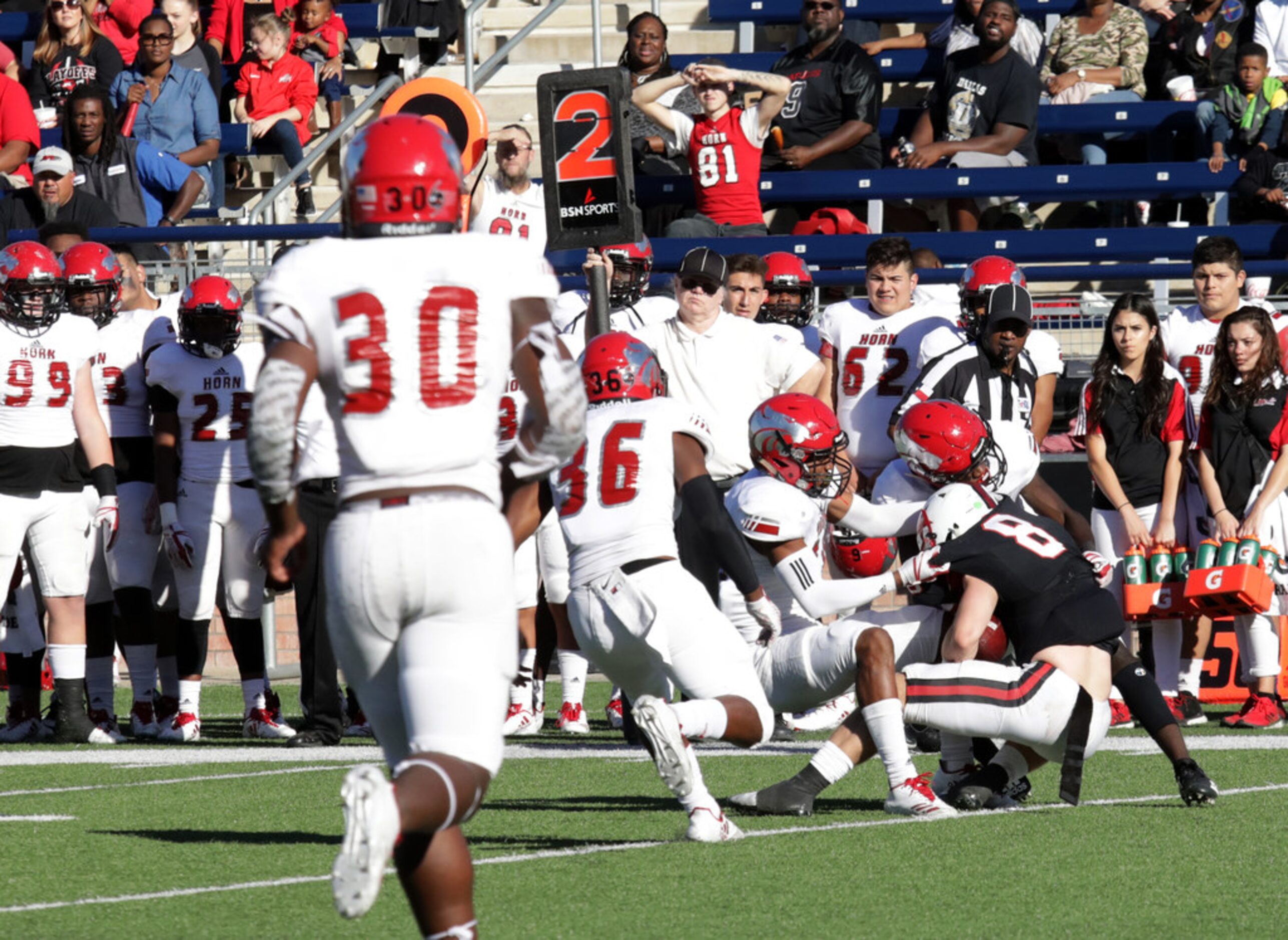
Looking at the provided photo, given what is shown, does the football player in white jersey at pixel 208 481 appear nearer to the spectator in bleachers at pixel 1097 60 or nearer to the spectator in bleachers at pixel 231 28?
the spectator in bleachers at pixel 231 28

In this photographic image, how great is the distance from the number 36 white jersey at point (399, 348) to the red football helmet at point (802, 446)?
306 centimetres

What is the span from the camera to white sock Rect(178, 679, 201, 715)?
9.20 metres

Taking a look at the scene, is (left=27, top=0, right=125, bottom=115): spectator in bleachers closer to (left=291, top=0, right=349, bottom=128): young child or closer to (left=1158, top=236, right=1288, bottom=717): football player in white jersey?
(left=291, top=0, right=349, bottom=128): young child

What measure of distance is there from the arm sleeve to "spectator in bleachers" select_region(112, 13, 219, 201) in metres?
8.63

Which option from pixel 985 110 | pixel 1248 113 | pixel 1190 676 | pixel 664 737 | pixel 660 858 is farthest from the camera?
pixel 985 110

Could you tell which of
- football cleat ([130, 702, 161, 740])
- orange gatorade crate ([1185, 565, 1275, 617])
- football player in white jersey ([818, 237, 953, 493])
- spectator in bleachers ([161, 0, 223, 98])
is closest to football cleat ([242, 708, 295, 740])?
football cleat ([130, 702, 161, 740])

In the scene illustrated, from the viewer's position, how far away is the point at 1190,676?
31.0ft

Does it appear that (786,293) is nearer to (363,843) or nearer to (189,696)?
(189,696)

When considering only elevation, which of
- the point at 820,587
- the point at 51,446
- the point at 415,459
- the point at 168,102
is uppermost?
the point at 168,102

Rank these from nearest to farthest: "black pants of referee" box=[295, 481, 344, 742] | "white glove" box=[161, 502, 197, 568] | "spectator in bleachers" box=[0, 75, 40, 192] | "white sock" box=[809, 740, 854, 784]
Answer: "white sock" box=[809, 740, 854, 784] < "black pants of referee" box=[295, 481, 344, 742] < "white glove" box=[161, 502, 197, 568] < "spectator in bleachers" box=[0, 75, 40, 192]

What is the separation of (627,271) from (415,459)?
20.5ft

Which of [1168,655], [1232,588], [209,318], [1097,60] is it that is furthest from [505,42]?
[1232,588]

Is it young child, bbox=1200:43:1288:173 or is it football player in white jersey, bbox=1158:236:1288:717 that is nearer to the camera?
football player in white jersey, bbox=1158:236:1288:717

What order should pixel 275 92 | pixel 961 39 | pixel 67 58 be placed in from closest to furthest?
pixel 961 39
pixel 67 58
pixel 275 92
